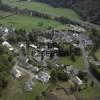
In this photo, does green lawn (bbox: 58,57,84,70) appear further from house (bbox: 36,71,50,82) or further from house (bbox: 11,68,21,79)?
house (bbox: 11,68,21,79)

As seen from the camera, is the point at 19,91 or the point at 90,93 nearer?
the point at 19,91

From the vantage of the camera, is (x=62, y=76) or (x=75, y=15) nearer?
(x=62, y=76)

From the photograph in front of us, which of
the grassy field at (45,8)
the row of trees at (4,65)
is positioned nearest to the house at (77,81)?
the row of trees at (4,65)

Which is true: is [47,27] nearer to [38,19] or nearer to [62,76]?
[38,19]

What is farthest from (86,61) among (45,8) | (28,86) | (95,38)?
(45,8)

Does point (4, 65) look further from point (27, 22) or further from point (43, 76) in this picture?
point (27, 22)

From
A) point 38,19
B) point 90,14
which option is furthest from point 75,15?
point 38,19
